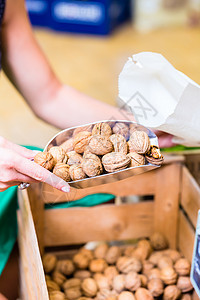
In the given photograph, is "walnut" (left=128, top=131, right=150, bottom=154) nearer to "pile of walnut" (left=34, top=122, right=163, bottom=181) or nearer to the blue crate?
"pile of walnut" (left=34, top=122, right=163, bottom=181)

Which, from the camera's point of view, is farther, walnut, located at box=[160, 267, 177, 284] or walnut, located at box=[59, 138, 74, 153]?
→ walnut, located at box=[160, 267, 177, 284]

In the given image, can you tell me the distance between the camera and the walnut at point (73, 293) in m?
0.98

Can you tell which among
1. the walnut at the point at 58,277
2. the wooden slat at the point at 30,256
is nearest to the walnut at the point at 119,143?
the wooden slat at the point at 30,256

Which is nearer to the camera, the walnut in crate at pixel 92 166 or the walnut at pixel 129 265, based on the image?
the walnut in crate at pixel 92 166

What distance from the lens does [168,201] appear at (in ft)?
3.71

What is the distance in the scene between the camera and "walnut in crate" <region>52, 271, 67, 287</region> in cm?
105

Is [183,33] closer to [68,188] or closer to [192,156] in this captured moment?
[192,156]

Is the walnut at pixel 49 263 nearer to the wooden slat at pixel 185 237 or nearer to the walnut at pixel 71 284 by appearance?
the walnut at pixel 71 284

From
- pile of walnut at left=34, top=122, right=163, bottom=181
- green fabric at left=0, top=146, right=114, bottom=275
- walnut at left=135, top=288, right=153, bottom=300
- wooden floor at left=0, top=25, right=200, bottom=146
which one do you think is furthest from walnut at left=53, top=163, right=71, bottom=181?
wooden floor at left=0, top=25, right=200, bottom=146

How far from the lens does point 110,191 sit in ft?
3.66

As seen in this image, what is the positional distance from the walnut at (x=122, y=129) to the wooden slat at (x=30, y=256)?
0.24 metres

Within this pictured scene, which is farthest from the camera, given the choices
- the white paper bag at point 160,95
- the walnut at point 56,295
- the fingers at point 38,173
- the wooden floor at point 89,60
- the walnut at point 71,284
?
the wooden floor at point 89,60

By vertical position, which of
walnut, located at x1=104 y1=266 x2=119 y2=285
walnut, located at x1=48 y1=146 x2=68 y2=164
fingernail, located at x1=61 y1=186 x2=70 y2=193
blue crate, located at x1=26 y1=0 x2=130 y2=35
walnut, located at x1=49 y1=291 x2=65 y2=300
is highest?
blue crate, located at x1=26 y1=0 x2=130 y2=35

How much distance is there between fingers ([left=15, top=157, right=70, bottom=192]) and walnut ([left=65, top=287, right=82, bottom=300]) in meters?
0.40
